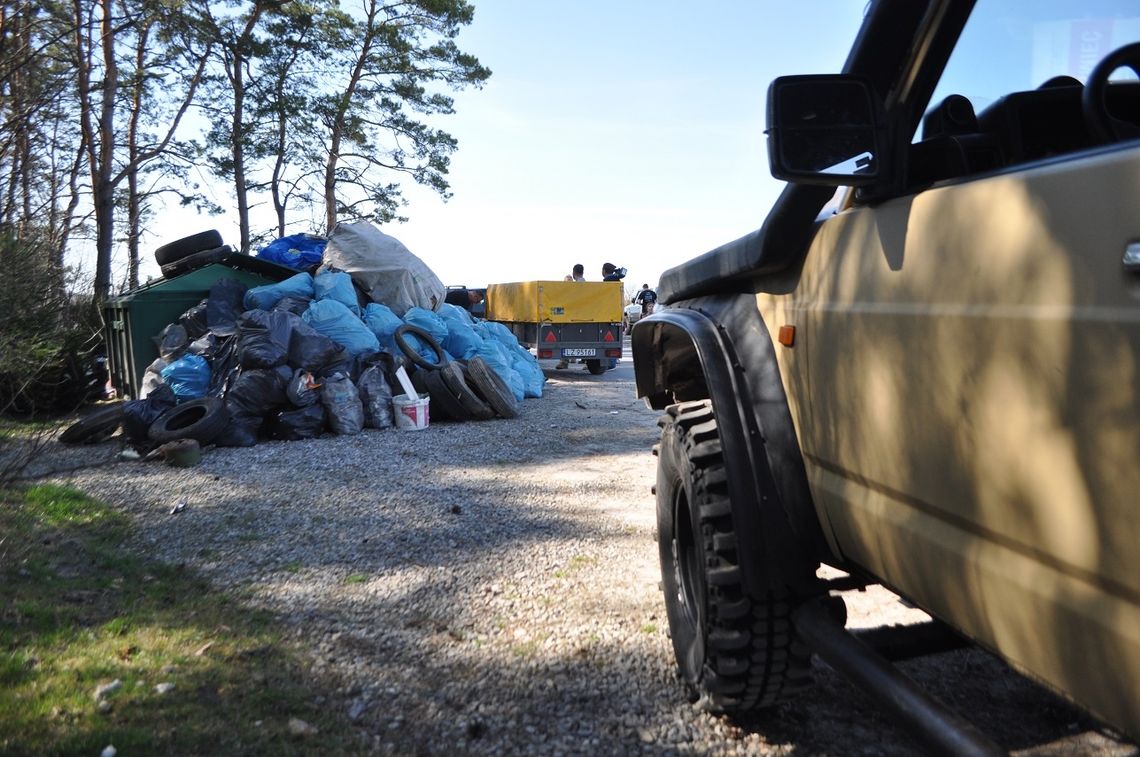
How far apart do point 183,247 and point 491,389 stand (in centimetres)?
531

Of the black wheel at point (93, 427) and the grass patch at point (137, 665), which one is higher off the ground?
the black wheel at point (93, 427)

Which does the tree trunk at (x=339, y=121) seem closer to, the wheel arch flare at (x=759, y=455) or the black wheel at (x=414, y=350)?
the black wheel at (x=414, y=350)

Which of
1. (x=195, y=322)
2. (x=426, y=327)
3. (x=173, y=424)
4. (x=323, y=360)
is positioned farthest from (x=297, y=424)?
(x=426, y=327)

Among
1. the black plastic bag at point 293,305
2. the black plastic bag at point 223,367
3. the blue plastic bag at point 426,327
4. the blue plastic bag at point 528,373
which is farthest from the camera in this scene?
the blue plastic bag at point 528,373

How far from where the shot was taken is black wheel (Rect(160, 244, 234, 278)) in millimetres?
12039

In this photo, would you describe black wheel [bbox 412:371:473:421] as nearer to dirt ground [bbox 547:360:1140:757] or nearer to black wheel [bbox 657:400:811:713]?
dirt ground [bbox 547:360:1140:757]

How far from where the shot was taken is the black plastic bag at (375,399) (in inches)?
390

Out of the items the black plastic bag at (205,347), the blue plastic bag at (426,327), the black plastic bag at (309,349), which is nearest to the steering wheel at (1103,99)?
the black plastic bag at (309,349)

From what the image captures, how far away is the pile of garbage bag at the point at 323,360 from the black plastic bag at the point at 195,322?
12 mm

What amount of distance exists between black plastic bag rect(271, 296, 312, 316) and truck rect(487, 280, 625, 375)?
5.85 m

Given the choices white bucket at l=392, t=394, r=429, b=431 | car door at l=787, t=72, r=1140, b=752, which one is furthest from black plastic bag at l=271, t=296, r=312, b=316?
car door at l=787, t=72, r=1140, b=752

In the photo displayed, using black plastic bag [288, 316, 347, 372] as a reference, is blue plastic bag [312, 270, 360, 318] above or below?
above

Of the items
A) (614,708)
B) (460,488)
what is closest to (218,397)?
(460,488)

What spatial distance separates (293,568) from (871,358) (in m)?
3.82
